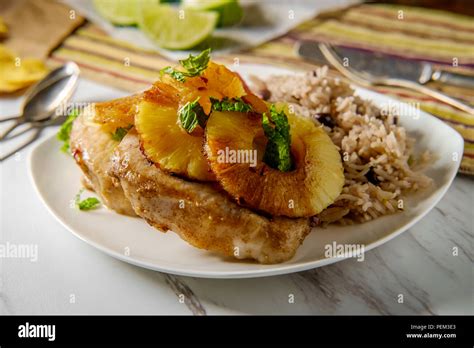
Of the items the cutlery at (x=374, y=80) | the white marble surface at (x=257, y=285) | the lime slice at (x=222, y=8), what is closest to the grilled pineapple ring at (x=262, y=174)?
the white marble surface at (x=257, y=285)

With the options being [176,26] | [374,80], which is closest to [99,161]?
[374,80]

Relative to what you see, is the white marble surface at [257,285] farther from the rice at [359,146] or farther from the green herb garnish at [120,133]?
the green herb garnish at [120,133]

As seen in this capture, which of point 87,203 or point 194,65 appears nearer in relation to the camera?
point 194,65

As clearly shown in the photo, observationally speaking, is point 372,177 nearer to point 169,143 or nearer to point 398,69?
point 169,143

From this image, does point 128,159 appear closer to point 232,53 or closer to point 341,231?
point 341,231

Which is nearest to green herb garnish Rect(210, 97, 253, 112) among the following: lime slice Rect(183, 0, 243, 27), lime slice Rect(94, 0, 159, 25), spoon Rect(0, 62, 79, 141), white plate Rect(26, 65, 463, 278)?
white plate Rect(26, 65, 463, 278)

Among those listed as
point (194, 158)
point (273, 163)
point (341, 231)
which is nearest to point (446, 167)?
point (341, 231)
